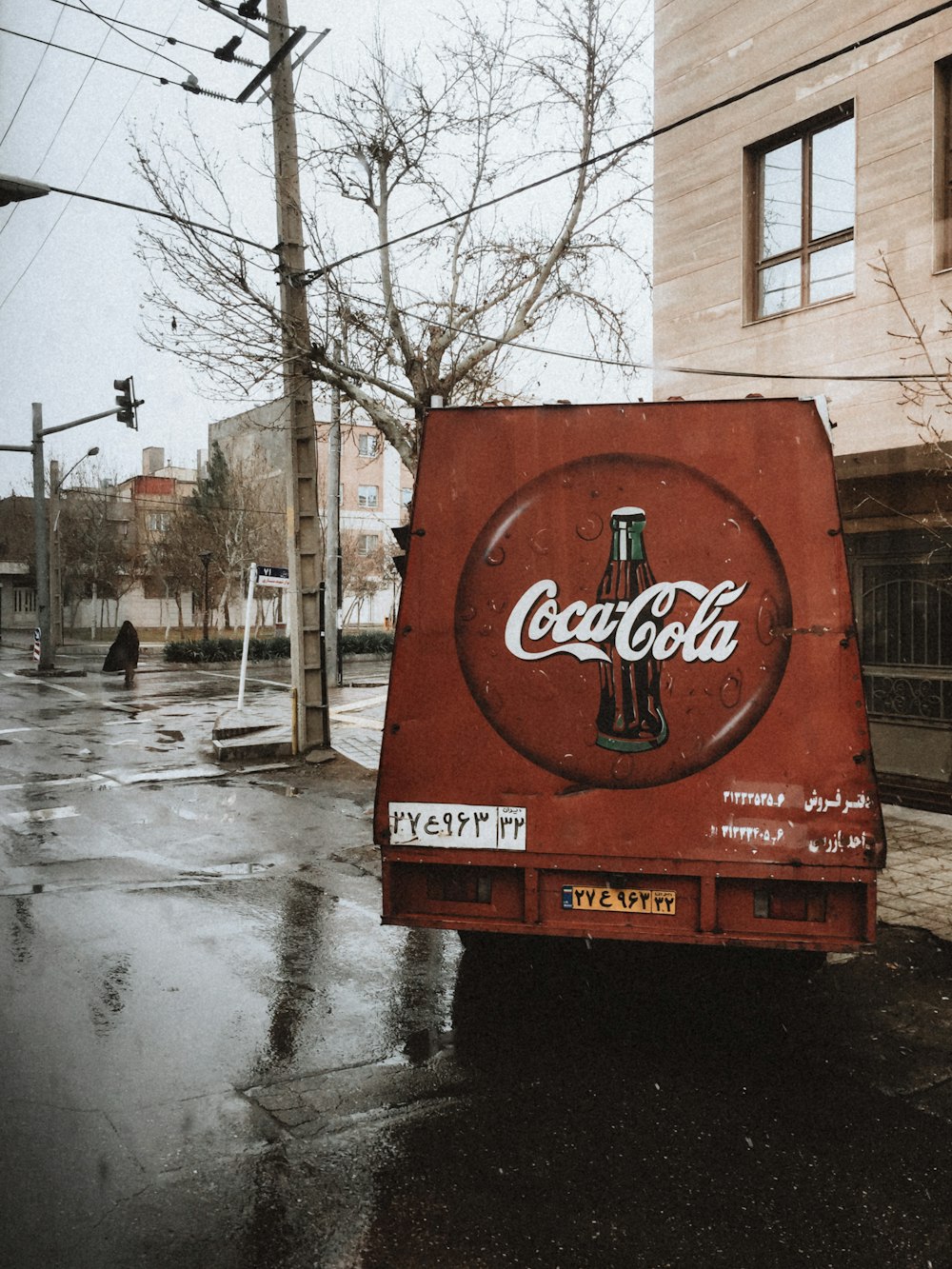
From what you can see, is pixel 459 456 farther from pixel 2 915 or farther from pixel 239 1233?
pixel 2 915

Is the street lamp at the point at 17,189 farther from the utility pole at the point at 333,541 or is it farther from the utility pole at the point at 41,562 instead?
the utility pole at the point at 41,562

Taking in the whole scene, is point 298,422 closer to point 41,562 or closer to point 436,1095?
point 436,1095

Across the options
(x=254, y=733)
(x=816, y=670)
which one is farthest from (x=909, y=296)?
(x=254, y=733)

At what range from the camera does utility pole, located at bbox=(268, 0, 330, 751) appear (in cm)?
1241

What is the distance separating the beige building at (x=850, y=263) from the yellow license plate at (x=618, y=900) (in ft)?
18.4

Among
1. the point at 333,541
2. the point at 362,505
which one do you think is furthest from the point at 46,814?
the point at 362,505

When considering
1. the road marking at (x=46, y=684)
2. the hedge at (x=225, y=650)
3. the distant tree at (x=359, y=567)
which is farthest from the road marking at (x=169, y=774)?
the distant tree at (x=359, y=567)

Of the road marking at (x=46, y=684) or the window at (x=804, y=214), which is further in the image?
the road marking at (x=46, y=684)

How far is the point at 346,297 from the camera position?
12.8m

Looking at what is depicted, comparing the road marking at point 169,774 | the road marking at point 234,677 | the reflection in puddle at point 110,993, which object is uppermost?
the reflection in puddle at point 110,993

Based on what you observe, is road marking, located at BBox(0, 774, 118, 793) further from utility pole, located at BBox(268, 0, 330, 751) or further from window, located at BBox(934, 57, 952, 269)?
window, located at BBox(934, 57, 952, 269)

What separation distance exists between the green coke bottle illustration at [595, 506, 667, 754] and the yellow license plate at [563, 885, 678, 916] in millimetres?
670

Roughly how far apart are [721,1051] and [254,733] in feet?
38.1

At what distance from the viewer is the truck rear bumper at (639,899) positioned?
4.32 m
